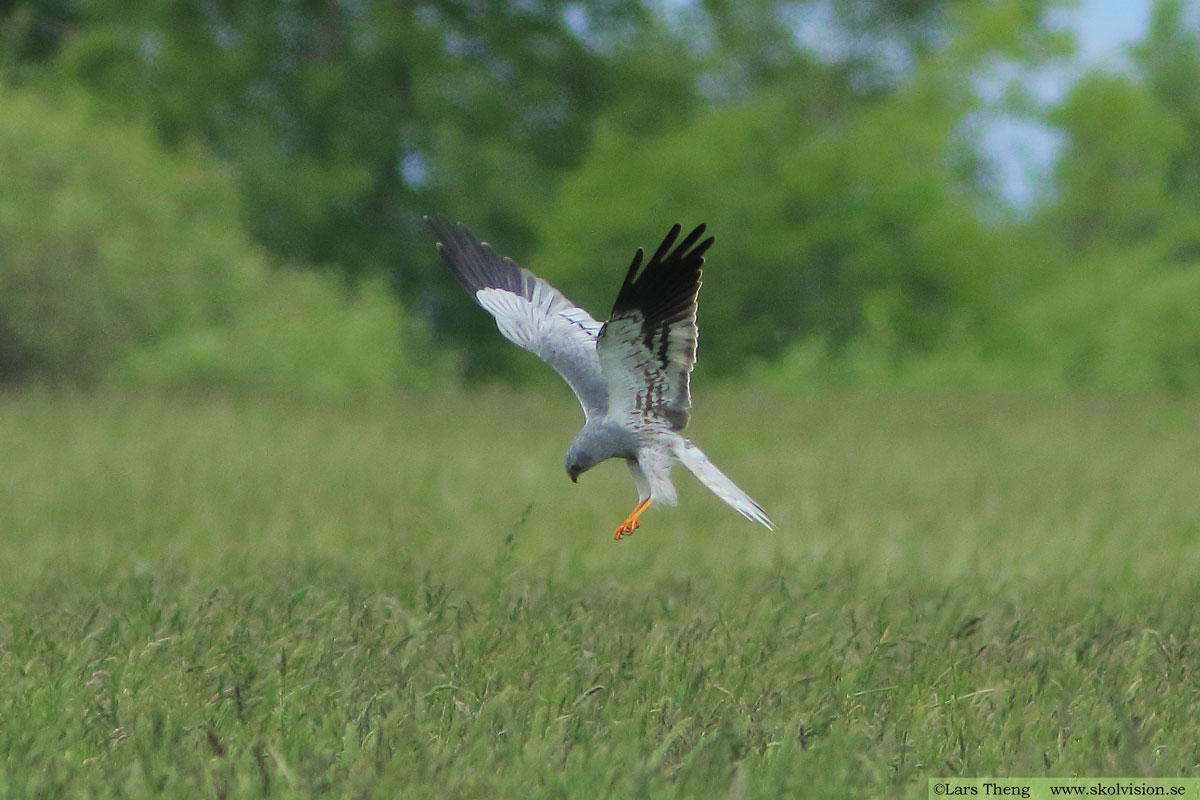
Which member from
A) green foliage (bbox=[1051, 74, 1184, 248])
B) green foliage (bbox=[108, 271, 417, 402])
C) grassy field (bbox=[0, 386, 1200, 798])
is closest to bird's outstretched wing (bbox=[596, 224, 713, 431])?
grassy field (bbox=[0, 386, 1200, 798])

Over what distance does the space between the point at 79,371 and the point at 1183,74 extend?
37676 millimetres

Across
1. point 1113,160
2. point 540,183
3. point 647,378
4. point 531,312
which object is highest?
point 1113,160

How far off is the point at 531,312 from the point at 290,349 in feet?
51.6

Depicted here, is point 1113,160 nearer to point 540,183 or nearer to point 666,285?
point 540,183

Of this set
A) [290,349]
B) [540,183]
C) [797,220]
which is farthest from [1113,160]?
[290,349]

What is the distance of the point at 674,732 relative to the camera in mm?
4094

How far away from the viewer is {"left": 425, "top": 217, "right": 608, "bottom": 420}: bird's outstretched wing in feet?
16.9

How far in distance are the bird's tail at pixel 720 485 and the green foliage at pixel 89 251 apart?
14613 millimetres

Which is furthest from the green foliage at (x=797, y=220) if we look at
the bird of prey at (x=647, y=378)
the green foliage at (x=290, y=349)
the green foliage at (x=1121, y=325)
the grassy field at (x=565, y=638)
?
the bird of prey at (x=647, y=378)

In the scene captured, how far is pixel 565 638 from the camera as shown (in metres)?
5.26

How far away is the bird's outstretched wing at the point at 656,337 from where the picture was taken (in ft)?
14.9

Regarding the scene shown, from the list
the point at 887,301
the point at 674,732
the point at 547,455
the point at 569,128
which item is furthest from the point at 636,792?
the point at 887,301

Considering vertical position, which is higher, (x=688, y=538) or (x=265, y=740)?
(x=688, y=538)

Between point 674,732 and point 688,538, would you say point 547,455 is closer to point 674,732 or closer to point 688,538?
point 688,538
